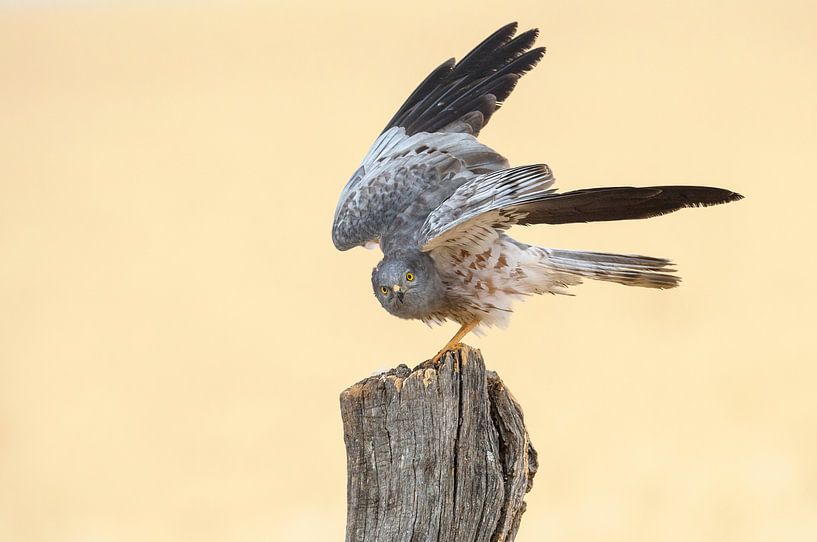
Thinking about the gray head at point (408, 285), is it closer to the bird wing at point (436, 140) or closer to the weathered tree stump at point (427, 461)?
the bird wing at point (436, 140)

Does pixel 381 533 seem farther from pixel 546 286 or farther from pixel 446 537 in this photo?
pixel 546 286

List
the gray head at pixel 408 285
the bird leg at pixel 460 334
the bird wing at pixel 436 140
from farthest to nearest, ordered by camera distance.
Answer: the bird wing at pixel 436 140 < the gray head at pixel 408 285 < the bird leg at pixel 460 334

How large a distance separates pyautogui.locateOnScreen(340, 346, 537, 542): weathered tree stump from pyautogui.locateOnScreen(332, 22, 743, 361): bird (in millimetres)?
358

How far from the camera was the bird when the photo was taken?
372 centimetres

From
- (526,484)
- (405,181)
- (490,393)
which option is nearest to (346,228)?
(405,181)

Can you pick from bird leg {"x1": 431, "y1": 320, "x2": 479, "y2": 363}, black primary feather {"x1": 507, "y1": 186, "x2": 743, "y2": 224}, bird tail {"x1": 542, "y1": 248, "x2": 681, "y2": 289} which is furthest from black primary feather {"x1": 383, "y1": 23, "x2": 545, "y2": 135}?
black primary feather {"x1": 507, "y1": 186, "x2": 743, "y2": 224}

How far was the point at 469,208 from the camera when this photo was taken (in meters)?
3.84

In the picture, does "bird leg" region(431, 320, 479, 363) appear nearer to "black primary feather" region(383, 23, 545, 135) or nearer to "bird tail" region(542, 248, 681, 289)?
"bird tail" region(542, 248, 681, 289)

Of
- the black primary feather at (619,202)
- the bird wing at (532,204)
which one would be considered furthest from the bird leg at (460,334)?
the black primary feather at (619,202)

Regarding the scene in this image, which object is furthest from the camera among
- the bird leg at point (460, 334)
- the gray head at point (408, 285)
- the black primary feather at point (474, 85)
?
the black primary feather at point (474, 85)

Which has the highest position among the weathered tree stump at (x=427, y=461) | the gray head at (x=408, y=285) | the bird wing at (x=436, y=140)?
the bird wing at (x=436, y=140)

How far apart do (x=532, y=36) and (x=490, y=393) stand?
235 centimetres

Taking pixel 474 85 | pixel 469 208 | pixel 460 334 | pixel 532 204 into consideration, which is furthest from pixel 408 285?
pixel 474 85

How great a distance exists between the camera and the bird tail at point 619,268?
14.3 feet
